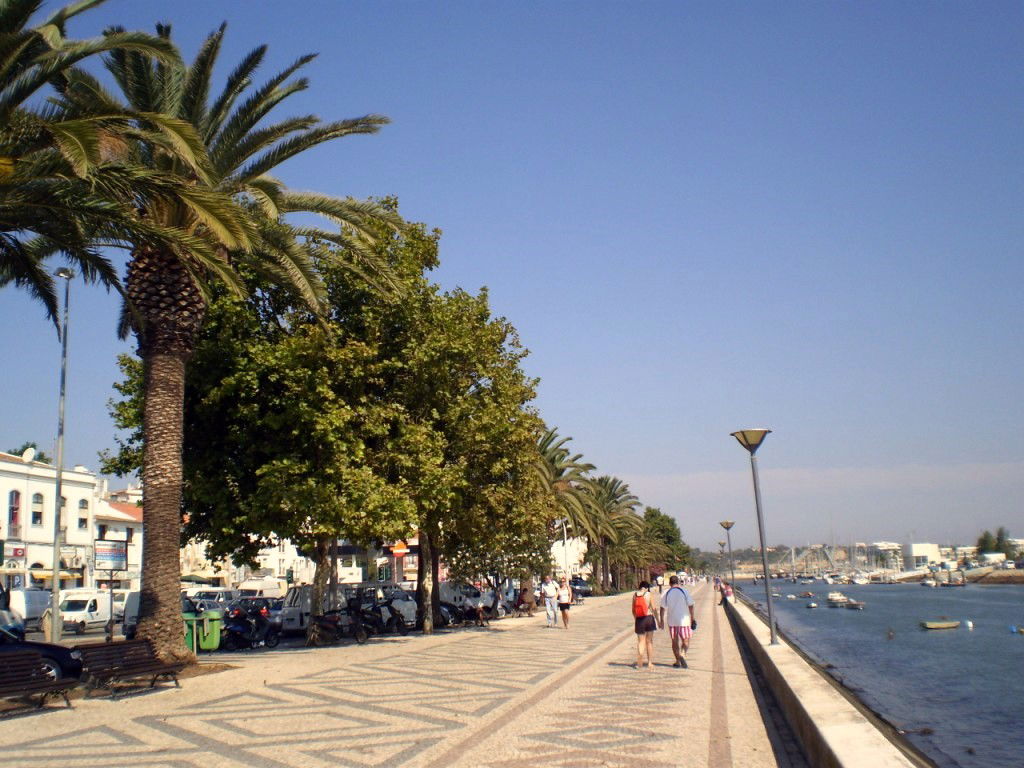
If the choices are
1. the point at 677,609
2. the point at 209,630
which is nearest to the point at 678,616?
the point at 677,609

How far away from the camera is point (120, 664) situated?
12578mm

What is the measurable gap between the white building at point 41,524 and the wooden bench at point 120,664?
30280mm

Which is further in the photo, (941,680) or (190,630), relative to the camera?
(941,680)

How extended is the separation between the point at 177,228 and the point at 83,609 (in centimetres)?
2873

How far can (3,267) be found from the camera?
14133 millimetres

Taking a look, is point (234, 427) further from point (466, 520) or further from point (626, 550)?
point (626, 550)

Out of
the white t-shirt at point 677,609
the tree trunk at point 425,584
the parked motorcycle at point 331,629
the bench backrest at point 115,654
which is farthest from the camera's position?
the tree trunk at point 425,584

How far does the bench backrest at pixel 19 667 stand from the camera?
34.4ft

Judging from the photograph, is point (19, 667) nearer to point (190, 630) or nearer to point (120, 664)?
point (120, 664)

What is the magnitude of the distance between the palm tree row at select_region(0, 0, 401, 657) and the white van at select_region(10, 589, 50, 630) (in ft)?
81.8

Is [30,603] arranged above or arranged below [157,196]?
below

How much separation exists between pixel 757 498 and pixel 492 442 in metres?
8.67

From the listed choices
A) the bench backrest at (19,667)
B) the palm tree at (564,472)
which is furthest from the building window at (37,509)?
the bench backrest at (19,667)

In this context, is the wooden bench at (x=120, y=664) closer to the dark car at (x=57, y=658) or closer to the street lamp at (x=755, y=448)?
the dark car at (x=57, y=658)
